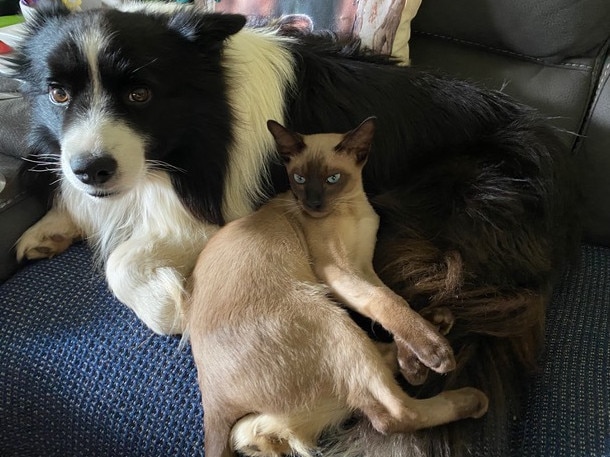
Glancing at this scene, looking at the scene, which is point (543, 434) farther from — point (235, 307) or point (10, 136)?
point (10, 136)

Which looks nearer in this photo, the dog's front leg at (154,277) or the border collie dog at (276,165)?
the border collie dog at (276,165)

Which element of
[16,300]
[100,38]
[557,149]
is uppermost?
[100,38]

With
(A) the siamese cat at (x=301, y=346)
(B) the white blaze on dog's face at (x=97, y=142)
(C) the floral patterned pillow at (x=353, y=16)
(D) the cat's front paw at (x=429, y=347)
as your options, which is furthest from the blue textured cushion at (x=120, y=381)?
(C) the floral patterned pillow at (x=353, y=16)

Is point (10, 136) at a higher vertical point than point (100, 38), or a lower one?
lower

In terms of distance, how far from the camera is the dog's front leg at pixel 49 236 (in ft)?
5.26

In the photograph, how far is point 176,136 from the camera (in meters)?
1.37

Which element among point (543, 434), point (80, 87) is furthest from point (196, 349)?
point (543, 434)

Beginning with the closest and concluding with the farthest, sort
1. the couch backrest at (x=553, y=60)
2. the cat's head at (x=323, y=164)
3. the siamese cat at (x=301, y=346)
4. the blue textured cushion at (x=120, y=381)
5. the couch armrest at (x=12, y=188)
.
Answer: the siamese cat at (x=301, y=346) → the blue textured cushion at (x=120, y=381) → the cat's head at (x=323, y=164) → the couch armrest at (x=12, y=188) → the couch backrest at (x=553, y=60)

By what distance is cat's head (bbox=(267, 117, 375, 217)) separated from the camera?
1.33m

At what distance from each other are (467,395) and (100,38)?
43.1 inches

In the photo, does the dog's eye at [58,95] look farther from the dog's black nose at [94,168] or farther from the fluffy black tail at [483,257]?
the fluffy black tail at [483,257]

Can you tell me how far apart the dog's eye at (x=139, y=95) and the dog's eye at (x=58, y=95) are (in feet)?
0.50

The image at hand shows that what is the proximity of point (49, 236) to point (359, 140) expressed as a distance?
952 millimetres

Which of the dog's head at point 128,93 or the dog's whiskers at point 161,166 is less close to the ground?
the dog's head at point 128,93
